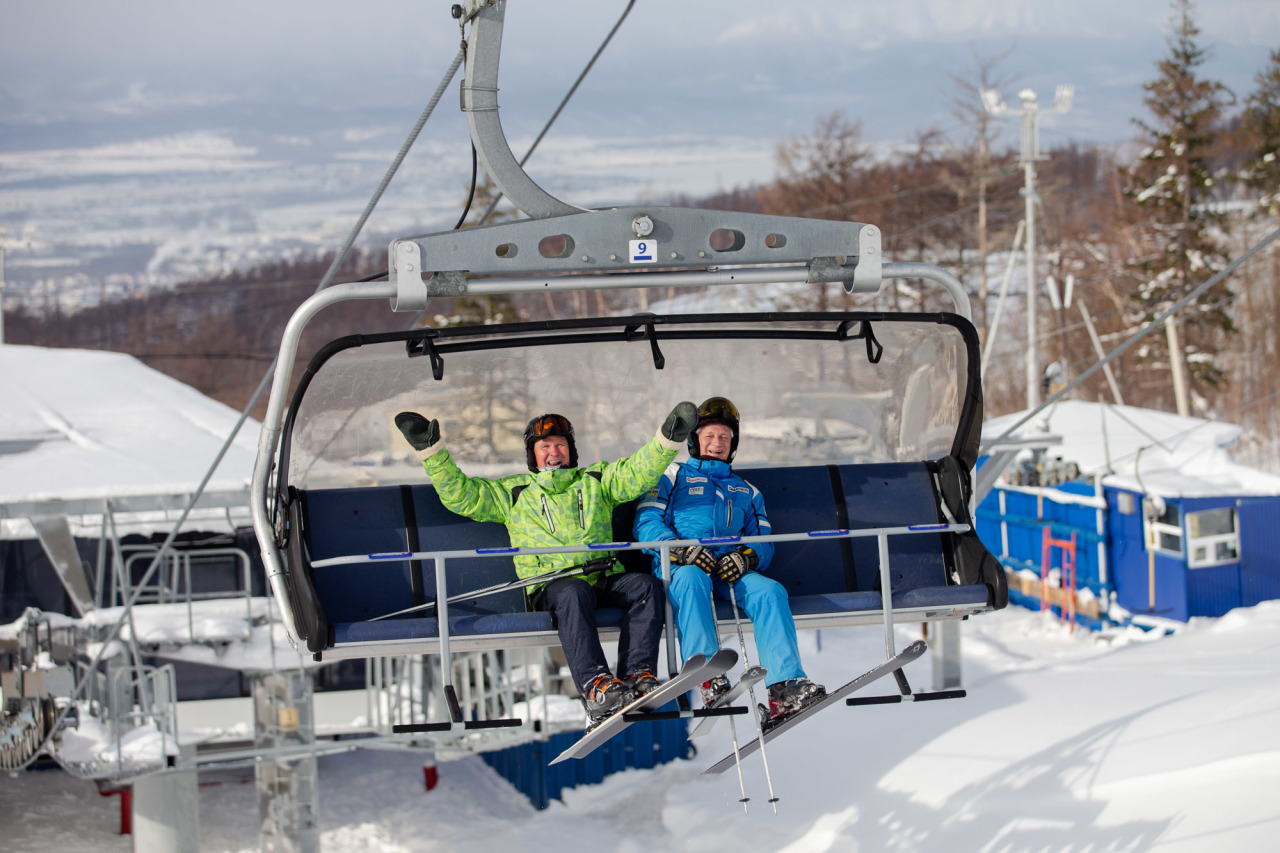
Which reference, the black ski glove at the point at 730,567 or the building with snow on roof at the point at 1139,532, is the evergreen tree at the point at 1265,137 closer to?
the building with snow on roof at the point at 1139,532

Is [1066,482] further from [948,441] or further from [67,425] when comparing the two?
[67,425]

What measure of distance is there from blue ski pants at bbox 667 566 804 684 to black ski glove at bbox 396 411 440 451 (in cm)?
106

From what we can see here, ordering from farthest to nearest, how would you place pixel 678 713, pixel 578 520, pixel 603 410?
pixel 603 410 < pixel 578 520 < pixel 678 713

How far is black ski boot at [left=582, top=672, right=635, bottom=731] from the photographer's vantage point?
13.0ft

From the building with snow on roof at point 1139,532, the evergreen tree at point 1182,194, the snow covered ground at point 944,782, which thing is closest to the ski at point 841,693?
the snow covered ground at point 944,782

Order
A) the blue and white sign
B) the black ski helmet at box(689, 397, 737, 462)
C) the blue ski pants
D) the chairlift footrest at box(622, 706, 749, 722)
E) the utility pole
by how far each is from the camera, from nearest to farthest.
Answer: the chairlift footrest at box(622, 706, 749, 722), the blue and white sign, the blue ski pants, the black ski helmet at box(689, 397, 737, 462), the utility pole

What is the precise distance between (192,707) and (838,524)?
10878 mm

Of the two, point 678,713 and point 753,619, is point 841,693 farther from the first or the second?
point 678,713

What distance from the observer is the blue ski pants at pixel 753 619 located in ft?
13.5

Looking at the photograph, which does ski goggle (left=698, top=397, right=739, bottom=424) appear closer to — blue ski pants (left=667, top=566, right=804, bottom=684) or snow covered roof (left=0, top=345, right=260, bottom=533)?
blue ski pants (left=667, top=566, right=804, bottom=684)

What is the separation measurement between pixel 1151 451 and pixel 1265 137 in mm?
20306

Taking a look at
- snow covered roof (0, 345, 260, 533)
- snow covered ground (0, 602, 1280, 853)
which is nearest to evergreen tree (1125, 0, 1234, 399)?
snow covered ground (0, 602, 1280, 853)

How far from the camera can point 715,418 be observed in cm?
482

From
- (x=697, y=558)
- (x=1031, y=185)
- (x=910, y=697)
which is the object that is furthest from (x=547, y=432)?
(x=1031, y=185)
